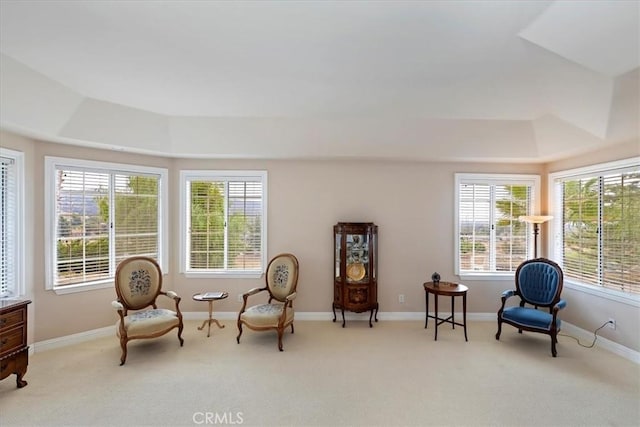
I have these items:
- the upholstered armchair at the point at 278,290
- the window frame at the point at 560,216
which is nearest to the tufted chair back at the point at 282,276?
the upholstered armchair at the point at 278,290

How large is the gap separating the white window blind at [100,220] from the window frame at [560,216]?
19.9 feet

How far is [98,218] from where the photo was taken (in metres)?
4.09

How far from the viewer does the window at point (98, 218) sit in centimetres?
376

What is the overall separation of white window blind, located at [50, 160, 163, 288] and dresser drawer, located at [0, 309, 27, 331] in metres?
0.99

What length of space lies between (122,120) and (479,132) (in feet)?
15.3

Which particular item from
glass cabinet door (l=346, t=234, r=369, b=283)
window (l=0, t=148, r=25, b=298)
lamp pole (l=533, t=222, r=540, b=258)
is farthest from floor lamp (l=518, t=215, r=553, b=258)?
window (l=0, t=148, r=25, b=298)

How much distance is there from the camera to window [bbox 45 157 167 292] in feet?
12.3

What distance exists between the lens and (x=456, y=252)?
15.5 ft

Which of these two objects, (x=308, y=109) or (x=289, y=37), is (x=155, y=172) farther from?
(x=289, y=37)

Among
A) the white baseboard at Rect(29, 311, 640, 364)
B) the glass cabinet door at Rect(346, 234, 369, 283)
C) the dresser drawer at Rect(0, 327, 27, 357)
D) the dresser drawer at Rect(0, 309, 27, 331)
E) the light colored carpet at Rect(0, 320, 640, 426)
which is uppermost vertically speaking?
the glass cabinet door at Rect(346, 234, 369, 283)

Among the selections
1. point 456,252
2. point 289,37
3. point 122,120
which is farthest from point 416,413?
point 122,120

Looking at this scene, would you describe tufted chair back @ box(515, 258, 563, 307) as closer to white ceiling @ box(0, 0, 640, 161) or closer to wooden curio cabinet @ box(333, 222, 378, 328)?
white ceiling @ box(0, 0, 640, 161)

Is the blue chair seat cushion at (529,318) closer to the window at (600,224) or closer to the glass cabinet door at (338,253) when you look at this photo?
the window at (600,224)

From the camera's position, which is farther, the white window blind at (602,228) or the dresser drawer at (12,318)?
the white window blind at (602,228)
